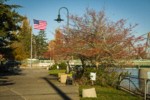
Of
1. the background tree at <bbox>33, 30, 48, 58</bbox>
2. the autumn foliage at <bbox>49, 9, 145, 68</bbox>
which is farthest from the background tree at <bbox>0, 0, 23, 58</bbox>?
the background tree at <bbox>33, 30, 48, 58</bbox>

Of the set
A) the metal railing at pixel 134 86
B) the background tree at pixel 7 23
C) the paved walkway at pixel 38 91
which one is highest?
the background tree at pixel 7 23

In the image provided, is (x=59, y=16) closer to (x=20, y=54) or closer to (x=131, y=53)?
(x=131, y=53)

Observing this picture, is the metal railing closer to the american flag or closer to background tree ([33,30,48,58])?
the american flag

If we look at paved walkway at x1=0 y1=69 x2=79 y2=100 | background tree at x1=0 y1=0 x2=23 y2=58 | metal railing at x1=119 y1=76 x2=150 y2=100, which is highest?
background tree at x1=0 y1=0 x2=23 y2=58

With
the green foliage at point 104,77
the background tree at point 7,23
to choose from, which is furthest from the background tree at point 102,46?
the background tree at point 7,23

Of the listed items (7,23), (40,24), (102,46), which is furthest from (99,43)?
(40,24)

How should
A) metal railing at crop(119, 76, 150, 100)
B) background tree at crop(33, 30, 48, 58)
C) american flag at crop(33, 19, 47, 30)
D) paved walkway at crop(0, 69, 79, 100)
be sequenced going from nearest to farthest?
paved walkway at crop(0, 69, 79, 100) → metal railing at crop(119, 76, 150, 100) → american flag at crop(33, 19, 47, 30) → background tree at crop(33, 30, 48, 58)

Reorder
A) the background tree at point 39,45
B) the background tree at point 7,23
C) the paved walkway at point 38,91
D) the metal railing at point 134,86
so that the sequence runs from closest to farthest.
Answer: the paved walkway at point 38,91 → the metal railing at point 134,86 → the background tree at point 7,23 → the background tree at point 39,45

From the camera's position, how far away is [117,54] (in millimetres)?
23453

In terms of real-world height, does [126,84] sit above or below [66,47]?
below

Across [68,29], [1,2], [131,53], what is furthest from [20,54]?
[131,53]

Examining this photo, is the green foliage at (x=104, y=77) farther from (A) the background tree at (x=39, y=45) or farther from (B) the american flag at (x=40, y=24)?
(A) the background tree at (x=39, y=45)

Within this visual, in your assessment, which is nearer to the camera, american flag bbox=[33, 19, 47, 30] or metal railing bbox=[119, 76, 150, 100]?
metal railing bbox=[119, 76, 150, 100]

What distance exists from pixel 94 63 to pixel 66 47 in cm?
264
